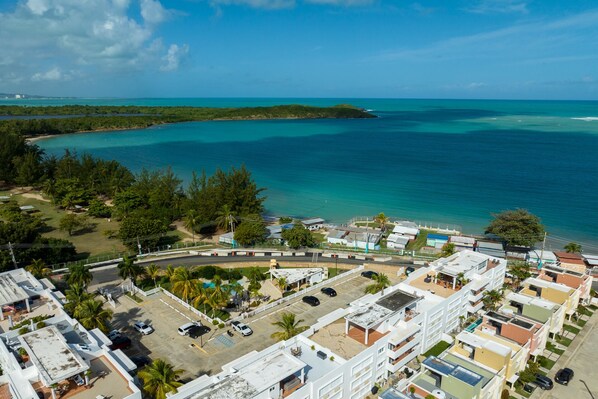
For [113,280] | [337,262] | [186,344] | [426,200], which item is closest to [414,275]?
[337,262]

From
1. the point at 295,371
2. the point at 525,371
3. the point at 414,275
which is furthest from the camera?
the point at 414,275

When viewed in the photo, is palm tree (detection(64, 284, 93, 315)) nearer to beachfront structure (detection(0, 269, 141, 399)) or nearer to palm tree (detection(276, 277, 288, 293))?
beachfront structure (detection(0, 269, 141, 399))

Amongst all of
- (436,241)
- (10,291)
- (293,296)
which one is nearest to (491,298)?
(293,296)

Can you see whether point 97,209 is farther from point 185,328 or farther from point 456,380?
point 456,380

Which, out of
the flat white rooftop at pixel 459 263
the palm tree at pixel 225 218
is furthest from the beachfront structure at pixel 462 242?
the palm tree at pixel 225 218

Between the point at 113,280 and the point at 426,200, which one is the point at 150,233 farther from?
the point at 426,200

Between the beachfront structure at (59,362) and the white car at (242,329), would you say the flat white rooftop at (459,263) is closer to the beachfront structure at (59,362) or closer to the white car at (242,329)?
the white car at (242,329)
